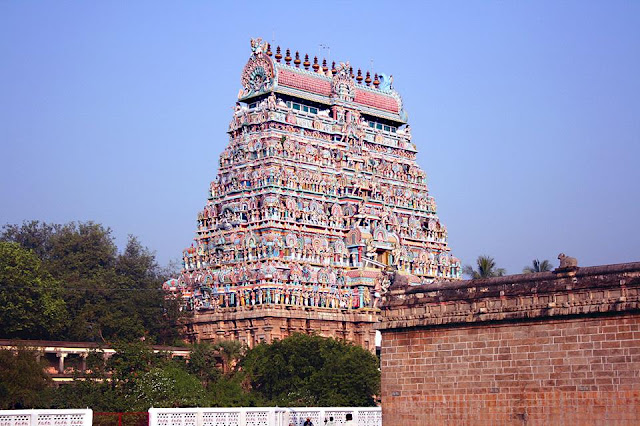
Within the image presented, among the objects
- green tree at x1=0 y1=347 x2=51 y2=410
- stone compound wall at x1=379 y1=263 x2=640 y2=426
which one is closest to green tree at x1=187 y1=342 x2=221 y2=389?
green tree at x1=0 y1=347 x2=51 y2=410

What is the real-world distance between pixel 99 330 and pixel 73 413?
38655mm

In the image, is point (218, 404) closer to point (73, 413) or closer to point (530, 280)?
point (73, 413)

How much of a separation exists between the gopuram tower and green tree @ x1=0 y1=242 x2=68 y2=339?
9.51 m

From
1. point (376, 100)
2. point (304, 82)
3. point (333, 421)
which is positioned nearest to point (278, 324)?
point (304, 82)

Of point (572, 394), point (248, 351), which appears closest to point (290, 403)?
point (248, 351)

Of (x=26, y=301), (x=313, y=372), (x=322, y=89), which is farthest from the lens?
(x=322, y=89)

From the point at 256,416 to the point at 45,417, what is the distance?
25.1ft

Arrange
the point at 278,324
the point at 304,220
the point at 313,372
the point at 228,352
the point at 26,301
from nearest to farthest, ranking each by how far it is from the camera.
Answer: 1. the point at 313,372
2. the point at 228,352
3. the point at 26,301
4. the point at 278,324
5. the point at 304,220

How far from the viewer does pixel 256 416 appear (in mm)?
41719

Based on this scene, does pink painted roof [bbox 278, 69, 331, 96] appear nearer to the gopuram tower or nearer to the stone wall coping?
the gopuram tower

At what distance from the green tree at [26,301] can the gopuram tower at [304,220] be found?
9507 millimetres

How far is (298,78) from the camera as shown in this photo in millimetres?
84312

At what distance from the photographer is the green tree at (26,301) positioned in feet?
241

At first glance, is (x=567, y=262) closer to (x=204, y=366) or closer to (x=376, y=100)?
(x=204, y=366)
